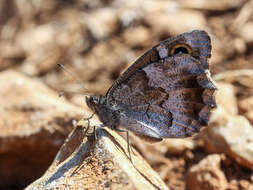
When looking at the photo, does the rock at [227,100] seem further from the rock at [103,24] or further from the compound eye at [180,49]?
the rock at [103,24]

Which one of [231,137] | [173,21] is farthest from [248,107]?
[173,21]

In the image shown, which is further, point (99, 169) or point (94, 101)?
point (94, 101)

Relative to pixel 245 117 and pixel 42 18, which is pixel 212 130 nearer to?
pixel 245 117

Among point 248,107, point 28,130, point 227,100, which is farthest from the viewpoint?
point 227,100

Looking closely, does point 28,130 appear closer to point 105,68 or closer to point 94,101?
point 94,101

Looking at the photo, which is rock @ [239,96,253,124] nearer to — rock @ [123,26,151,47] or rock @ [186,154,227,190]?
rock @ [186,154,227,190]

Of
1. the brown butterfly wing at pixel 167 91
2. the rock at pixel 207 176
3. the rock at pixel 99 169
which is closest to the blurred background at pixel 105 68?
the rock at pixel 207 176

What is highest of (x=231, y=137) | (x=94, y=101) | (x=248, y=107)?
(x=248, y=107)
